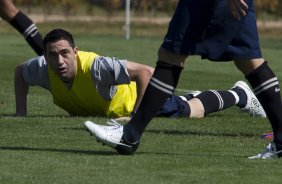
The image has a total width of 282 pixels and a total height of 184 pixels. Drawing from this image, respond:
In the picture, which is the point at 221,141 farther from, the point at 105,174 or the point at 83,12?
the point at 83,12

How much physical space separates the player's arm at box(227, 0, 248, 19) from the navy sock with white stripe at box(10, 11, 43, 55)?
18.0 ft

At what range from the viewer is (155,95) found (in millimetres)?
7367

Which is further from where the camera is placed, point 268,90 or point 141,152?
point 141,152

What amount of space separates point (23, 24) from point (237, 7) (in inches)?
242

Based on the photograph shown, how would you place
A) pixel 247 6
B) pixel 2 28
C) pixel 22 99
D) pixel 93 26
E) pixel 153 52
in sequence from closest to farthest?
pixel 247 6
pixel 22 99
pixel 153 52
pixel 2 28
pixel 93 26

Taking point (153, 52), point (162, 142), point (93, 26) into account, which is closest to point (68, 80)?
point (162, 142)

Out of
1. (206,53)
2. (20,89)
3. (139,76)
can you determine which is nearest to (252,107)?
(139,76)

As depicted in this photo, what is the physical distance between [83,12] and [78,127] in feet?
165

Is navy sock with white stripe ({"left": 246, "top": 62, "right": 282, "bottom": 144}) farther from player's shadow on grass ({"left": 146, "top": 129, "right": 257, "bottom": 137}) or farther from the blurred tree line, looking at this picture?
the blurred tree line

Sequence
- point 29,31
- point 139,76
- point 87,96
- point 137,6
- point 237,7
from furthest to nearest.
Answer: point 137,6
point 29,31
point 87,96
point 139,76
point 237,7

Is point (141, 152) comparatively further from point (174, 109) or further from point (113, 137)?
point (174, 109)

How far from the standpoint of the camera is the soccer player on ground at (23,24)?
1255 cm

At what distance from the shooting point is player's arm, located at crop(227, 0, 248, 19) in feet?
23.3

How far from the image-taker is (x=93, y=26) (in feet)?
145
